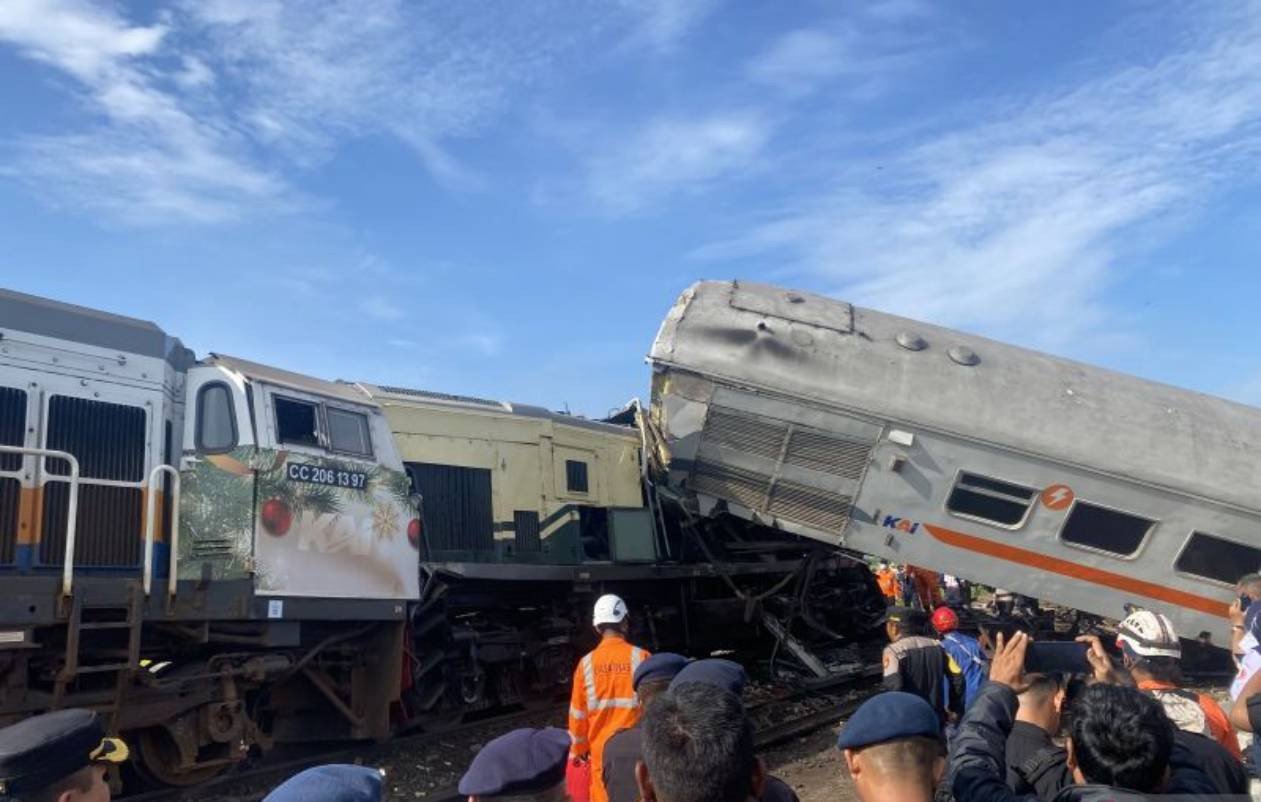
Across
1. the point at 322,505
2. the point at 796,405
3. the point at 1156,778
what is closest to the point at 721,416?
the point at 796,405

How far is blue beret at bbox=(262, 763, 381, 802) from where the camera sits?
→ 2162mm

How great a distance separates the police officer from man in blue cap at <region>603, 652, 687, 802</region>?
5.83 ft

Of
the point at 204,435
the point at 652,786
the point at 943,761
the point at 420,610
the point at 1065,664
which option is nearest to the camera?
the point at 652,786

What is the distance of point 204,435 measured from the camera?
8.20m

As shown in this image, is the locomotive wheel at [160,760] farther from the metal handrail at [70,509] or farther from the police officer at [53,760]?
the police officer at [53,760]

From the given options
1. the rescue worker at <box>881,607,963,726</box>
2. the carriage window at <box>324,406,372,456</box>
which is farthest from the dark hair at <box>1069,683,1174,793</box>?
the carriage window at <box>324,406,372,456</box>

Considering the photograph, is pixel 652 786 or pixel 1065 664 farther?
pixel 1065 664

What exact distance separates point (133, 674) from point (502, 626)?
4571 mm

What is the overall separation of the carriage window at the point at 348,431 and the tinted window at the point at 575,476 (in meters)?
3.65

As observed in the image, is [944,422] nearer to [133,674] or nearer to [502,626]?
[502,626]

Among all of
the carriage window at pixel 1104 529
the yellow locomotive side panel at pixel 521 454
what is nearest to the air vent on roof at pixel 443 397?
the yellow locomotive side panel at pixel 521 454

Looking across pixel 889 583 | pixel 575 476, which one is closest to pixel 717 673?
pixel 575 476

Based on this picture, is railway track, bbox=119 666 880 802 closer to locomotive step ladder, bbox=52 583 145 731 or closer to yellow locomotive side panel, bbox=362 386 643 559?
locomotive step ladder, bbox=52 583 145 731

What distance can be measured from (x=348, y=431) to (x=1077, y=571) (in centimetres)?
730
